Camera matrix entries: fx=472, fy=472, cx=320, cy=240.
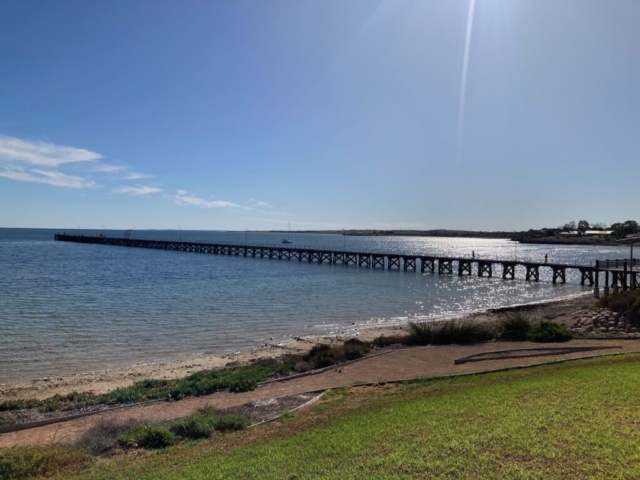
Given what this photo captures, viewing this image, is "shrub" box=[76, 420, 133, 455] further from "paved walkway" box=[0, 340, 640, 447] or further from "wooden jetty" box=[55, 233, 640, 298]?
"wooden jetty" box=[55, 233, 640, 298]

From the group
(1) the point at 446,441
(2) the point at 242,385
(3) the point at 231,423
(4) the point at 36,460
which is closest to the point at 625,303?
(2) the point at 242,385

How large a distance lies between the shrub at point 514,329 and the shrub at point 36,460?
1465cm

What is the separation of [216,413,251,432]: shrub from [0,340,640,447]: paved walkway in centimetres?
157

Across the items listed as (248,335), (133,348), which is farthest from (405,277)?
(133,348)

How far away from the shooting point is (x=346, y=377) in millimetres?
12273

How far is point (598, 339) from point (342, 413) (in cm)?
1202

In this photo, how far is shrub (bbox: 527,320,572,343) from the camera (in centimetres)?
1633

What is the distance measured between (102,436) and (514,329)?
14619 mm

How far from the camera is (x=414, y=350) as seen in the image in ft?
51.4

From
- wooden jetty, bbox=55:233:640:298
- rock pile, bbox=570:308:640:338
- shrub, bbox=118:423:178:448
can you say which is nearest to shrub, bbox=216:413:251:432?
shrub, bbox=118:423:178:448

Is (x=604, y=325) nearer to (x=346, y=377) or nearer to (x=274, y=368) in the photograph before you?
(x=346, y=377)

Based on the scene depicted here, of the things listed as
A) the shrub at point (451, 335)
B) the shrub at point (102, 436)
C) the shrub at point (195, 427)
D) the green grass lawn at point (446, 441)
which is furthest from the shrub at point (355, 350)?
the shrub at point (102, 436)

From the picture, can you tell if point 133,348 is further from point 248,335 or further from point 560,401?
point 560,401

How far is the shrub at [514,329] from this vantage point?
1723 cm
